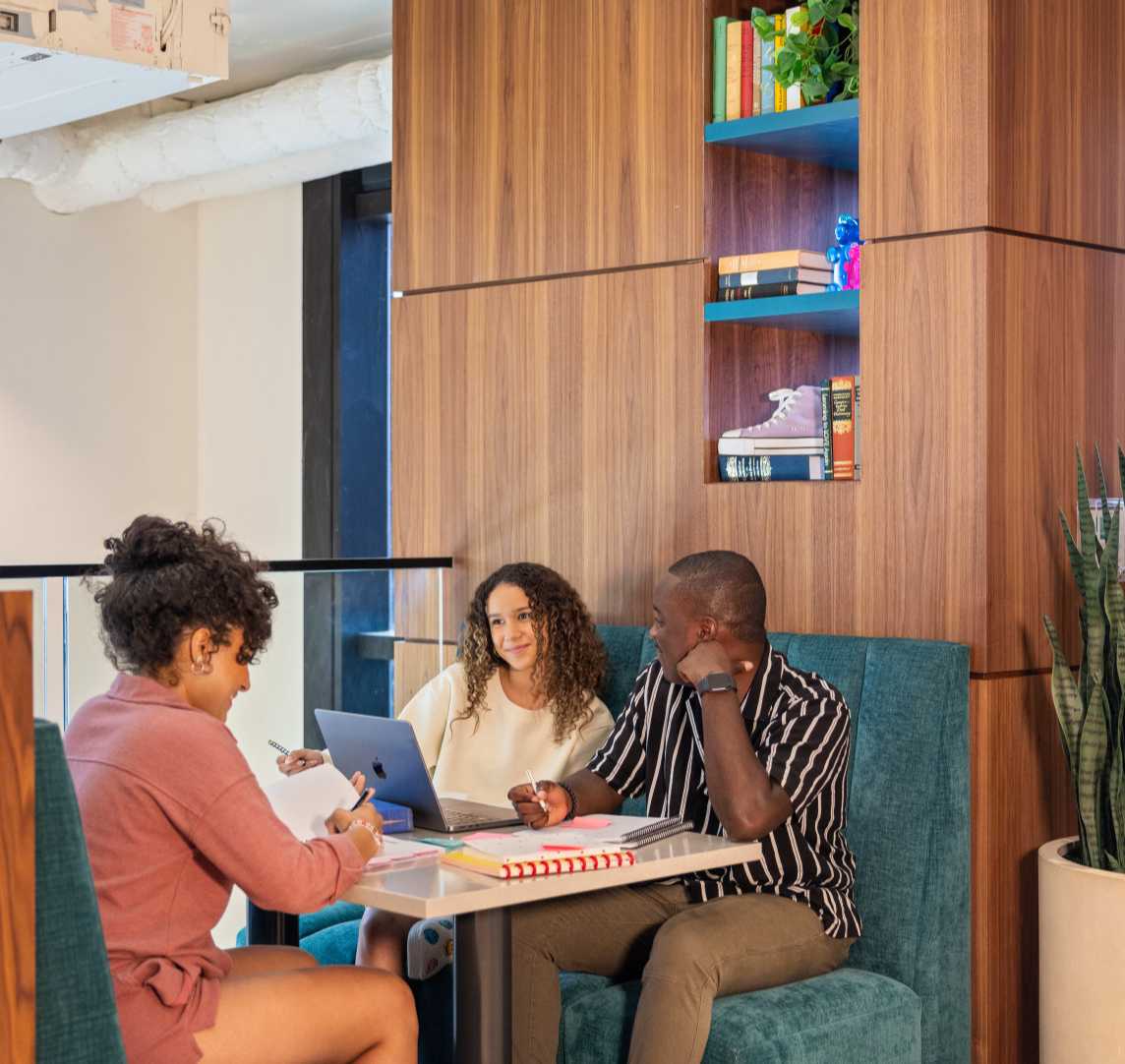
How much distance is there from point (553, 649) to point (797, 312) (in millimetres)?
900

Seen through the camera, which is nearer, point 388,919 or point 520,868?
point 520,868

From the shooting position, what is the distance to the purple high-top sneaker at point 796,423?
3.57m

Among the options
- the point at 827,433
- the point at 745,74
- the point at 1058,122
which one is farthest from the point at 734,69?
the point at 827,433

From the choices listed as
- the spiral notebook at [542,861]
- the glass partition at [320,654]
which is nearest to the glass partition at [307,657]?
the glass partition at [320,654]

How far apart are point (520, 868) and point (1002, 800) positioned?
122 cm


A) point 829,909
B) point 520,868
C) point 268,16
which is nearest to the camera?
point 520,868

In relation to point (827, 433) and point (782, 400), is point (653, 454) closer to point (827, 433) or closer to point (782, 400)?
point (782, 400)

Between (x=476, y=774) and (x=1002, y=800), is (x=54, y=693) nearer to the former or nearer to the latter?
(x=476, y=774)

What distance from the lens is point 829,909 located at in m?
2.94

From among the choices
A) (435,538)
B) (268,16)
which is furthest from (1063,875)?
(268,16)

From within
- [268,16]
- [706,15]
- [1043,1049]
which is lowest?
[1043,1049]

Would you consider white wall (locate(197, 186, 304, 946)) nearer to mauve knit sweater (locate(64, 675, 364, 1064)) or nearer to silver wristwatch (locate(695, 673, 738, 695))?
silver wristwatch (locate(695, 673, 738, 695))

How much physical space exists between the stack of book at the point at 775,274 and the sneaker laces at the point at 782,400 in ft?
0.75

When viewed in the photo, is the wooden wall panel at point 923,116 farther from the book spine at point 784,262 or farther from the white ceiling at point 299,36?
the white ceiling at point 299,36
